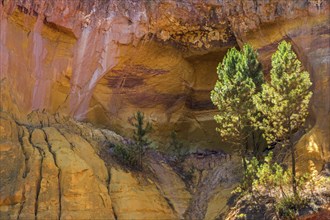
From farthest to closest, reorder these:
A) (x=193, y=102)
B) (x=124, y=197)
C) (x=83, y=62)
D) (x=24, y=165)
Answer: (x=193, y=102)
(x=83, y=62)
(x=124, y=197)
(x=24, y=165)

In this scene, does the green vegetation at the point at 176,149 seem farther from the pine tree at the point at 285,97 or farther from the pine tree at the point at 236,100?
the pine tree at the point at 285,97

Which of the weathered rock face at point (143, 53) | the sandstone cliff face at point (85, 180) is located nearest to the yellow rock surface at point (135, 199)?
the sandstone cliff face at point (85, 180)

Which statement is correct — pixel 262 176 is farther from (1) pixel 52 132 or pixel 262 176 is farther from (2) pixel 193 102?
(2) pixel 193 102

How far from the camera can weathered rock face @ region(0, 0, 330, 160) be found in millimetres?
22797

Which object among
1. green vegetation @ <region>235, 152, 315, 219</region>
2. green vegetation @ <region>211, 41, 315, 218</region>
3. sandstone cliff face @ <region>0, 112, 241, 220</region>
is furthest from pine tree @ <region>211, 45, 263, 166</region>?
sandstone cliff face @ <region>0, 112, 241, 220</region>

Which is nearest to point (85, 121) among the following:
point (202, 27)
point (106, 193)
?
point (106, 193)

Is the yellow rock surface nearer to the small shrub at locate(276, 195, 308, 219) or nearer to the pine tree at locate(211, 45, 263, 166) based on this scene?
the pine tree at locate(211, 45, 263, 166)

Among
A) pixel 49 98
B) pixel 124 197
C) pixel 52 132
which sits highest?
pixel 49 98

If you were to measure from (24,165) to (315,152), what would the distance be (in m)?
11.9

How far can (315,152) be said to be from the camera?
20.3m

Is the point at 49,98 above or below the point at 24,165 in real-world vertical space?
above

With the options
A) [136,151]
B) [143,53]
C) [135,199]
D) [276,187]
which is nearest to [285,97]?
[276,187]

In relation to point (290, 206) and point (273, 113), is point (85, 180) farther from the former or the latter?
point (290, 206)

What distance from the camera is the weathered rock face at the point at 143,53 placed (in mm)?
22797
